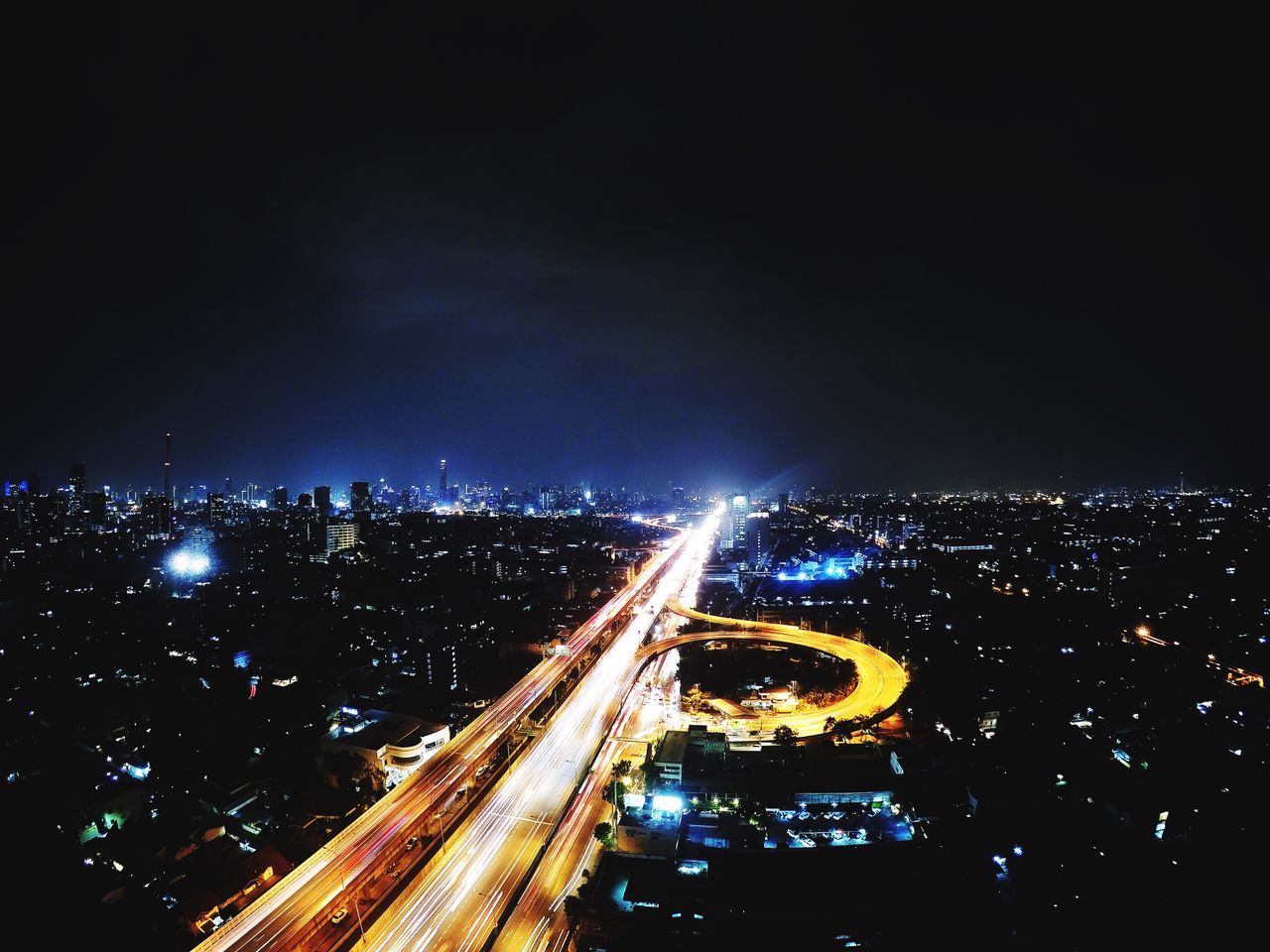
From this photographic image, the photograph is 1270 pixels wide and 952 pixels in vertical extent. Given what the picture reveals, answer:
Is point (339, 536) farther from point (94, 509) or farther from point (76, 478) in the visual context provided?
point (76, 478)

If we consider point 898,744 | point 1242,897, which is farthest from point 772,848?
point 1242,897

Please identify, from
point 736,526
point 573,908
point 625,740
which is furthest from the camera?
point 736,526

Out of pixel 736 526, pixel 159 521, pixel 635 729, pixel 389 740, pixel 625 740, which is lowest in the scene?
pixel 635 729

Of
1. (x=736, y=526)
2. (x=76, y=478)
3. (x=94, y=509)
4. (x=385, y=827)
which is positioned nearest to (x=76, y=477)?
(x=76, y=478)

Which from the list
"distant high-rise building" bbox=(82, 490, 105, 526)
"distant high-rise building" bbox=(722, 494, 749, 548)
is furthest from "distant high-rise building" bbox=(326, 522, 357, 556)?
"distant high-rise building" bbox=(722, 494, 749, 548)

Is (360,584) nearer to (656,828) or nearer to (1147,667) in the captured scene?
(656,828)

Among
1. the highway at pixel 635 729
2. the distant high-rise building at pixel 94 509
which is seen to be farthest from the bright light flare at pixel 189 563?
the highway at pixel 635 729

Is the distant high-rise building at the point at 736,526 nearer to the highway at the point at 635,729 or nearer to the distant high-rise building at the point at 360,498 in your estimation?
the highway at the point at 635,729
